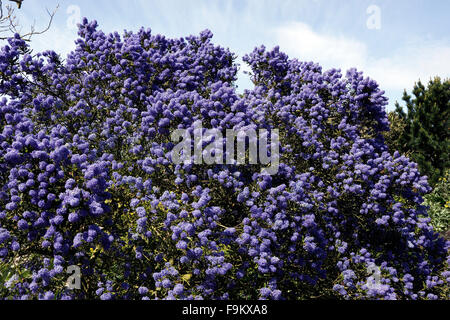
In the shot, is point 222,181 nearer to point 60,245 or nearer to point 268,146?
point 268,146

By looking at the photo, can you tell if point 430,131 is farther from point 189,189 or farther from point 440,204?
point 189,189

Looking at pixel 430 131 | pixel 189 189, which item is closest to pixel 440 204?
pixel 430 131

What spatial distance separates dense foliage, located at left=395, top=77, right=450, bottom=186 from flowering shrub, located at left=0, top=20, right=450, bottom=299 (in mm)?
11075

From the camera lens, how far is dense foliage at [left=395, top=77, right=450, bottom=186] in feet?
53.7

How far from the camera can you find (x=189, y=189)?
15.9 ft

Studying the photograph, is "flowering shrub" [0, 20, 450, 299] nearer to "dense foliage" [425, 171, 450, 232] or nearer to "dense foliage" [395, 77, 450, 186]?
"dense foliage" [425, 171, 450, 232]

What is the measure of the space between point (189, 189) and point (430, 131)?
641 inches

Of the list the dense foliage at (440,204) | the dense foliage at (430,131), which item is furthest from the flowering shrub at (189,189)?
the dense foliage at (430,131)

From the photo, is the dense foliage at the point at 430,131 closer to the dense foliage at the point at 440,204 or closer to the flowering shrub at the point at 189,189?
the dense foliage at the point at 440,204

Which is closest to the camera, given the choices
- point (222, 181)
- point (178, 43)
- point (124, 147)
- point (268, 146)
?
point (222, 181)

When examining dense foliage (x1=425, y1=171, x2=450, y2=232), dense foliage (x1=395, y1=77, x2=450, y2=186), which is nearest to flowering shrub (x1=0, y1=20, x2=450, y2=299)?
dense foliage (x1=425, y1=171, x2=450, y2=232)
